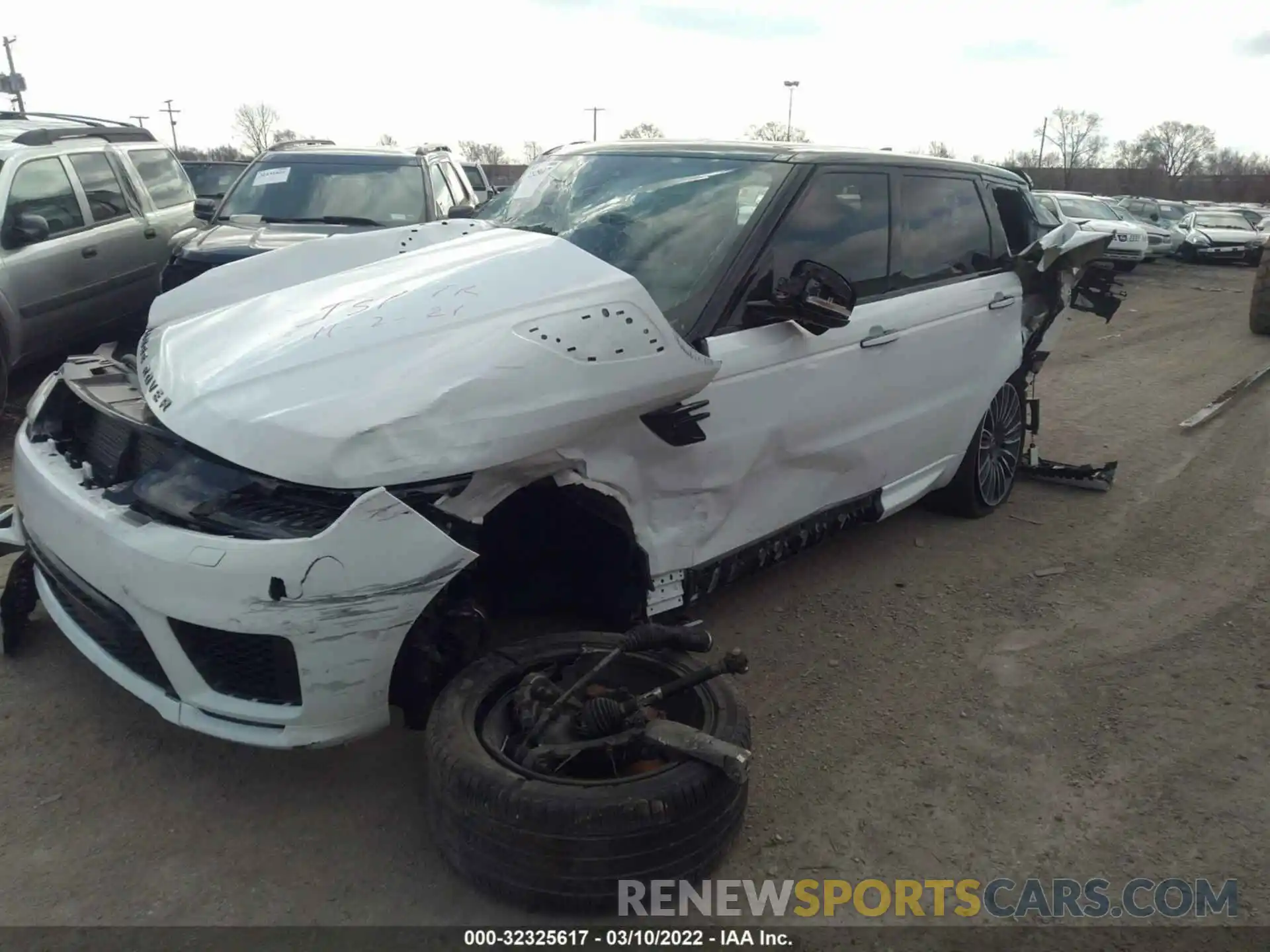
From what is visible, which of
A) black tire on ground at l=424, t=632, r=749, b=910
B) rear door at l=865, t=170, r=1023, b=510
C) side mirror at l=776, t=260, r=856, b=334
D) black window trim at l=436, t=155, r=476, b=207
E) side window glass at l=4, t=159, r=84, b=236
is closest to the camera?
black tire on ground at l=424, t=632, r=749, b=910

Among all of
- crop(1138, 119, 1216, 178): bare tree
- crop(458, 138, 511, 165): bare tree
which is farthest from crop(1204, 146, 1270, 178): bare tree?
crop(458, 138, 511, 165): bare tree

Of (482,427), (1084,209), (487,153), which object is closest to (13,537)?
(482,427)

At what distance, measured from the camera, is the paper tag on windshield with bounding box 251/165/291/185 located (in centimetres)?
759

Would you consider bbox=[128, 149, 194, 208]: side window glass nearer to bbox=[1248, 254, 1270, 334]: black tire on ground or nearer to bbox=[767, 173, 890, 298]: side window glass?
bbox=[767, 173, 890, 298]: side window glass

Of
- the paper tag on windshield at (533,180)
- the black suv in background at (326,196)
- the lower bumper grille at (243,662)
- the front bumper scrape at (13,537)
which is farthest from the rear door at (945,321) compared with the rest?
the black suv in background at (326,196)

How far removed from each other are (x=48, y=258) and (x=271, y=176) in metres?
1.75

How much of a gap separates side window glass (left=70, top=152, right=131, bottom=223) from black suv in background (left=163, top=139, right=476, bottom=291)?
1.93ft

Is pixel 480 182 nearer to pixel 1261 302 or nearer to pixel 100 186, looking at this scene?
pixel 100 186

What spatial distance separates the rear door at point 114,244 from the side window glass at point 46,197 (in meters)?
0.16

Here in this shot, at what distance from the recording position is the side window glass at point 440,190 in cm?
767

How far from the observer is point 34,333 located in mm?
6488

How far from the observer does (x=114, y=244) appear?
7.34 metres

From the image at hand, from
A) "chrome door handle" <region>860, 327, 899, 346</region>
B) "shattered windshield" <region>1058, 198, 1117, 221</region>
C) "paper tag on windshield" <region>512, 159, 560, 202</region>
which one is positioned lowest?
"chrome door handle" <region>860, 327, 899, 346</region>

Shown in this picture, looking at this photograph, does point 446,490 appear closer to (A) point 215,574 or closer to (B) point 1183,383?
(A) point 215,574
